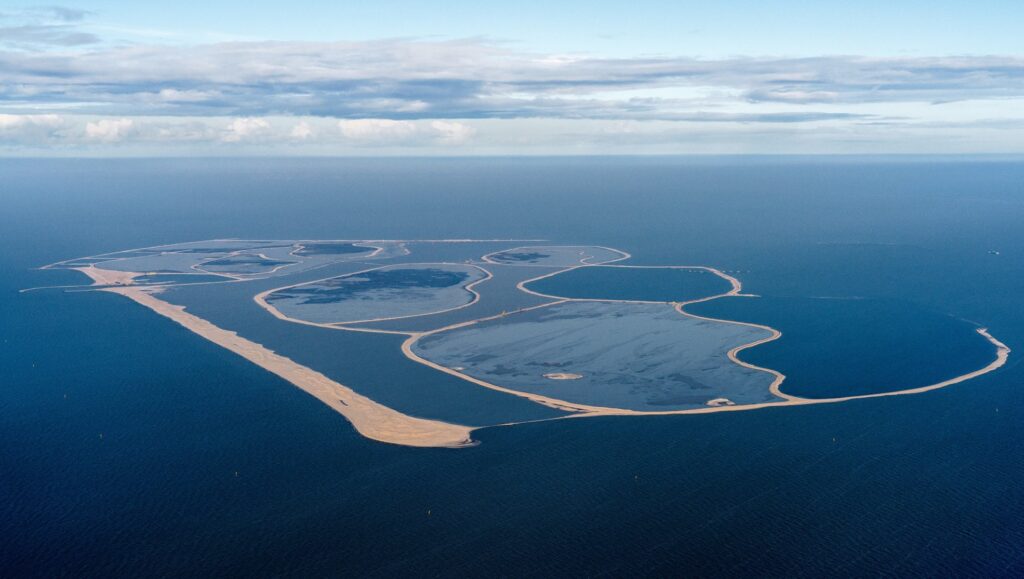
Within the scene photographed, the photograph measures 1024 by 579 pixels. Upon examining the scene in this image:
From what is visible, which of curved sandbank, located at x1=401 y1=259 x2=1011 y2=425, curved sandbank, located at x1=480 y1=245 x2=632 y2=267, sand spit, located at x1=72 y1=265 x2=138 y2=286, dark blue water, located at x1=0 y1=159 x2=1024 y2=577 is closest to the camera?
dark blue water, located at x1=0 y1=159 x2=1024 y2=577

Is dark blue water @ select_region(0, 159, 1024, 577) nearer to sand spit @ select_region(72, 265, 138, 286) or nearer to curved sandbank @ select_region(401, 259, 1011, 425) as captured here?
curved sandbank @ select_region(401, 259, 1011, 425)

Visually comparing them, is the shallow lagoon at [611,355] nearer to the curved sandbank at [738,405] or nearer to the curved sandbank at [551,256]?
the curved sandbank at [738,405]

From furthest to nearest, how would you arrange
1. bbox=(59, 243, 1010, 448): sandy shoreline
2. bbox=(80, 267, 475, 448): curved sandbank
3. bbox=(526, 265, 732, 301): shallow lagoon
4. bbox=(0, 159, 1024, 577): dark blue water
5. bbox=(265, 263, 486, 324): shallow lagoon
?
bbox=(526, 265, 732, 301): shallow lagoon < bbox=(265, 263, 486, 324): shallow lagoon < bbox=(59, 243, 1010, 448): sandy shoreline < bbox=(80, 267, 475, 448): curved sandbank < bbox=(0, 159, 1024, 577): dark blue water

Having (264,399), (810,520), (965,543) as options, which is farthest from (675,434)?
(264,399)

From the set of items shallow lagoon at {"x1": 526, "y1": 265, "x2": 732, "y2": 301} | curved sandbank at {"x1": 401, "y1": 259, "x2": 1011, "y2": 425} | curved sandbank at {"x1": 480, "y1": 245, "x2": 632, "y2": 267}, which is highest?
curved sandbank at {"x1": 401, "y1": 259, "x2": 1011, "y2": 425}

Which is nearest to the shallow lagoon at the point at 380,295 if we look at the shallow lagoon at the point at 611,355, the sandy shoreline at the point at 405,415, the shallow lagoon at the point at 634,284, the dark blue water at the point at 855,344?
the sandy shoreline at the point at 405,415

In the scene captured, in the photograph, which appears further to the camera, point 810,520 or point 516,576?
point 810,520

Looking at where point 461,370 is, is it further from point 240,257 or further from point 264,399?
point 240,257

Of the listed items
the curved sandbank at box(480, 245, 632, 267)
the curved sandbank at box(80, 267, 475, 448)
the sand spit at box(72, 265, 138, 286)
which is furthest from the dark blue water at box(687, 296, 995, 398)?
the sand spit at box(72, 265, 138, 286)
